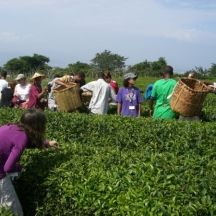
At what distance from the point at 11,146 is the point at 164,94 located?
209 inches

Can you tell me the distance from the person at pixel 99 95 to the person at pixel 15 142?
6078 mm

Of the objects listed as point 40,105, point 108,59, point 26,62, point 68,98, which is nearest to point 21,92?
point 40,105

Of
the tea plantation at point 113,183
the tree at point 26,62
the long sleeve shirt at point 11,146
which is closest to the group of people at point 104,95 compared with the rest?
the tea plantation at point 113,183

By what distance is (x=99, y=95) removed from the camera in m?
12.1

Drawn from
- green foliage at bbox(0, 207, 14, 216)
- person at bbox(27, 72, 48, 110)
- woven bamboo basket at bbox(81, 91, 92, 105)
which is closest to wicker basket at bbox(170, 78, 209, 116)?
woven bamboo basket at bbox(81, 91, 92, 105)

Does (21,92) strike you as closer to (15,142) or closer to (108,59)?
(15,142)

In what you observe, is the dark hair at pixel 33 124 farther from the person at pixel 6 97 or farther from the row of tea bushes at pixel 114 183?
the person at pixel 6 97

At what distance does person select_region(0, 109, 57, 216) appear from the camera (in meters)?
5.90

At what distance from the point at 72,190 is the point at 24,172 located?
3.20 feet

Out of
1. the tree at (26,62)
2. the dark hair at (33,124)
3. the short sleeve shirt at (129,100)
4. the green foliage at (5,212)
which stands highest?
the dark hair at (33,124)

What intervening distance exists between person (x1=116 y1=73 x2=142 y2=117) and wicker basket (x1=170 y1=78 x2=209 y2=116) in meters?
1.23

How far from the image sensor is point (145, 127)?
31.9 ft

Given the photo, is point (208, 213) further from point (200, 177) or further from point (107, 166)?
point (107, 166)

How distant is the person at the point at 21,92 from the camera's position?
13.0m
